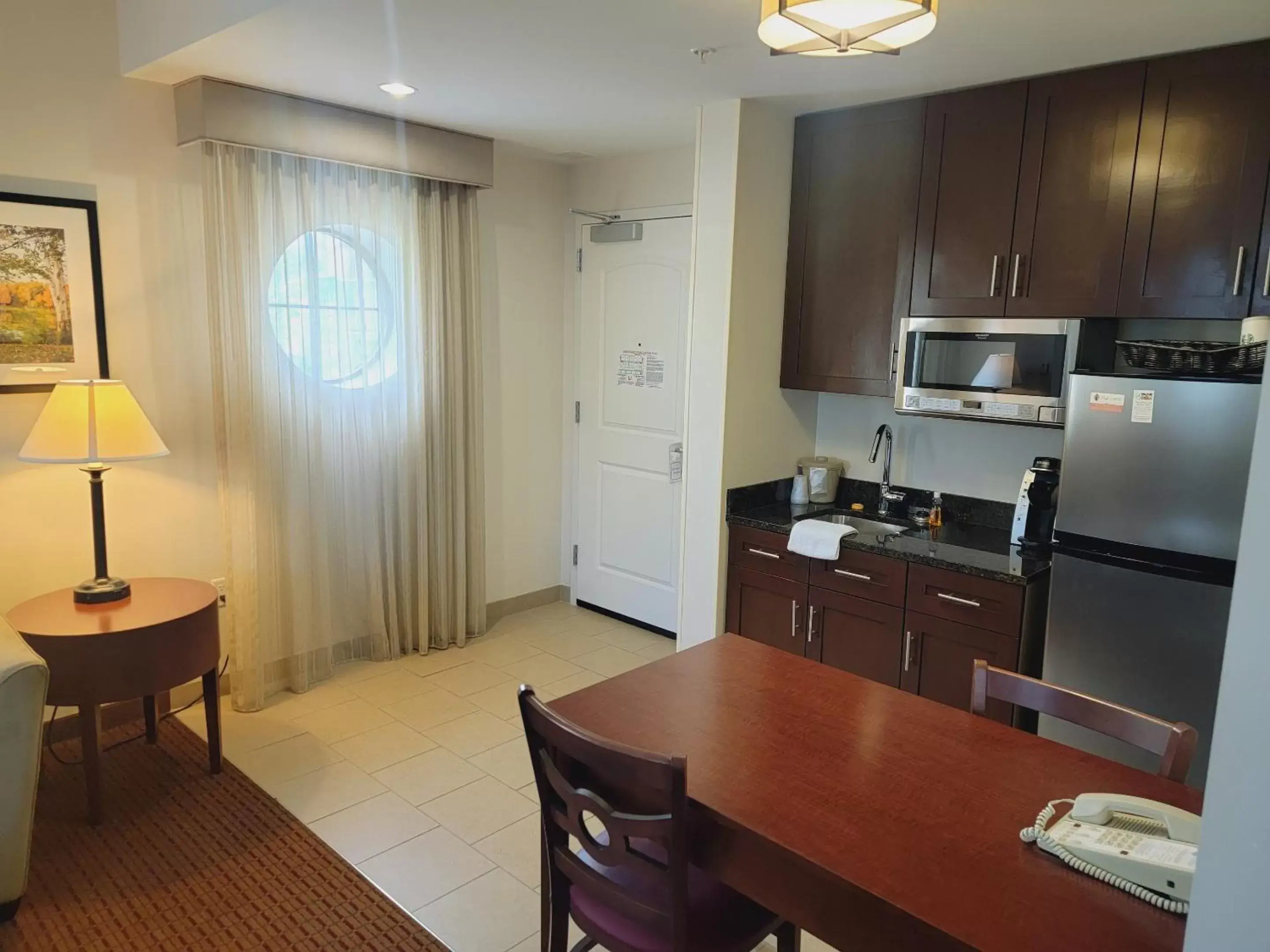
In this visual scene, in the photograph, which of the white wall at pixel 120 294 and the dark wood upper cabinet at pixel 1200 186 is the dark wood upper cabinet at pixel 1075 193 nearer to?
the dark wood upper cabinet at pixel 1200 186

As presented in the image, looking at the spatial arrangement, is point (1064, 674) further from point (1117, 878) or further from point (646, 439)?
point (646, 439)

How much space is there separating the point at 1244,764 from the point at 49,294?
139 inches

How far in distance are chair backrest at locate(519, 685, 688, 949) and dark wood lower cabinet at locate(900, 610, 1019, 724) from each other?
1.58 meters

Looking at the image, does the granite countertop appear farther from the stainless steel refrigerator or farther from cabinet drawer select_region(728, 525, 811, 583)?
the stainless steel refrigerator

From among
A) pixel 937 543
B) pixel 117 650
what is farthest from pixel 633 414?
pixel 117 650

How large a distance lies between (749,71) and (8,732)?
289cm

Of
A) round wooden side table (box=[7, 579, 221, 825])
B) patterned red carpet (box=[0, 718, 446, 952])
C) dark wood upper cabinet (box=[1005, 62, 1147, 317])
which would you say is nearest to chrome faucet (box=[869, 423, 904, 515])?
dark wood upper cabinet (box=[1005, 62, 1147, 317])

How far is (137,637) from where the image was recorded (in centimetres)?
264

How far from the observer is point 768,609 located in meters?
3.42

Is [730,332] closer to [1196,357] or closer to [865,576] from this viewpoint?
[865,576]

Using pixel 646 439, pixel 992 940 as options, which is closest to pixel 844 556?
pixel 646 439

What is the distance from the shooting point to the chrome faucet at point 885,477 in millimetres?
3592

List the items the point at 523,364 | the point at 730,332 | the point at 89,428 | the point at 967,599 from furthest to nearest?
the point at 523,364 → the point at 730,332 → the point at 967,599 → the point at 89,428

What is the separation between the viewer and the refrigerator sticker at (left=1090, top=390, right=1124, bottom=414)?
2.50m
